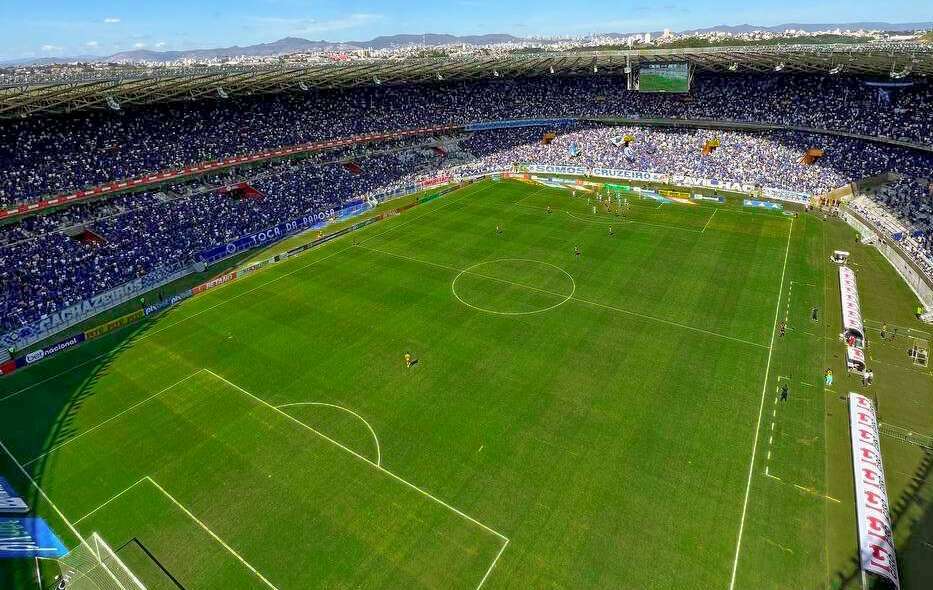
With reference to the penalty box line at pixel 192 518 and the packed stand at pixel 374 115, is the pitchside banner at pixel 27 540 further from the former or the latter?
the packed stand at pixel 374 115

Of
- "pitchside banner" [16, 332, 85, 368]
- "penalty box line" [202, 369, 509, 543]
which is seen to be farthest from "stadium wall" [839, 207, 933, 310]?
"pitchside banner" [16, 332, 85, 368]

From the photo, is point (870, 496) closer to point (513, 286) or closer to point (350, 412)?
point (350, 412)

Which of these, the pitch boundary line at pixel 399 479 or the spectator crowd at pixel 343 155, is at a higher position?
the spectator crowd at pixel 343 155

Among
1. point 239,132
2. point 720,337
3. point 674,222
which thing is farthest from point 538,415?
point 239,132

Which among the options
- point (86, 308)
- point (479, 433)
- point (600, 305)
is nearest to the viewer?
point (479, 433)

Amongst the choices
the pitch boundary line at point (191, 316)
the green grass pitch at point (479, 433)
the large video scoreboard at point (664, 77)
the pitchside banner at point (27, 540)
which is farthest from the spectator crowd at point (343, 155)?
the pitchside banner at point (27, 540)

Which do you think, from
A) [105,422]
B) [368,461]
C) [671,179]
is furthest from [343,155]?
[368,461]

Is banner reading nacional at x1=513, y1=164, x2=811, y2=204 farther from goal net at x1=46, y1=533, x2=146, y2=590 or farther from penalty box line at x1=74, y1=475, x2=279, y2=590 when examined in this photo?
goal net at x1=46, y1=533, x2=146, y2=590
